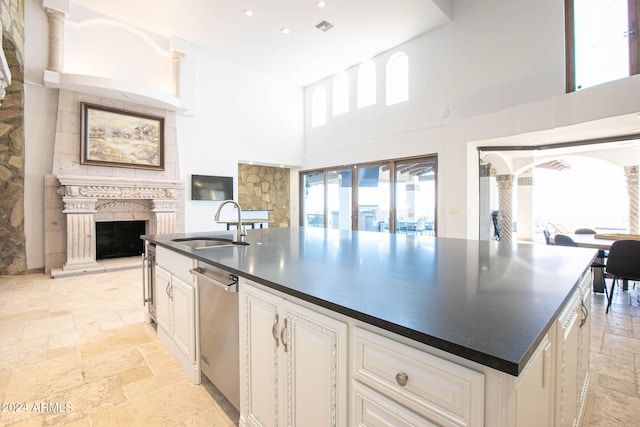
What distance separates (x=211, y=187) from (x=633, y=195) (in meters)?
9.04

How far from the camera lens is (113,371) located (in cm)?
211

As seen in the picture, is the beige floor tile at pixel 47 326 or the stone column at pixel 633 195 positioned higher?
the stone column at pixel 633 195

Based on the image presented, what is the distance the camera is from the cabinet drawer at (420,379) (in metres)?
0.67

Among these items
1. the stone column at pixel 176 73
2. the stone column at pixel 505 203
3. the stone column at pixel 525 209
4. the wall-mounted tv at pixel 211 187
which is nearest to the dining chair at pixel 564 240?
the stone column at pixel 505 203

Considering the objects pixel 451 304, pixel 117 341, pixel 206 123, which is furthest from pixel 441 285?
pixel 206 123

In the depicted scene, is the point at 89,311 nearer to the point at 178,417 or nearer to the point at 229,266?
the point at 178,417

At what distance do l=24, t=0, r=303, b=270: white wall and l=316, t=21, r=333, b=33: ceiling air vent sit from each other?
2580 mm

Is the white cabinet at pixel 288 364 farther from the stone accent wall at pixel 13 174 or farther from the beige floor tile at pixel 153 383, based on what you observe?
the stone accent wall at pixel 13 174

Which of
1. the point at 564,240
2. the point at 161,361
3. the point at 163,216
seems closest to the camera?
the point at 161,361

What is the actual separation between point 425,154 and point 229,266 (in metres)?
5.43

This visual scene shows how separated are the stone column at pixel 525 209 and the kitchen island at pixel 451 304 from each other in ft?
14.4

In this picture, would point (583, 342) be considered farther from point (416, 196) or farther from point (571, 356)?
point (416, 196)

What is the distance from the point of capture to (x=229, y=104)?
23.9 ft

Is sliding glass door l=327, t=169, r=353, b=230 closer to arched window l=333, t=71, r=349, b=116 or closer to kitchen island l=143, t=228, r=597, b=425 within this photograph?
arched window l=333, t=71, r=349, b=116
